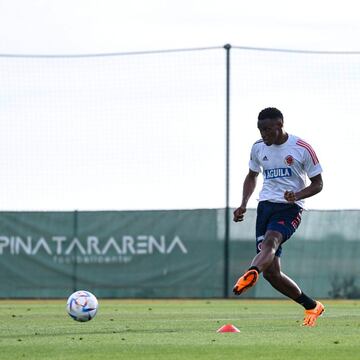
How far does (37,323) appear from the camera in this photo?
13492mm

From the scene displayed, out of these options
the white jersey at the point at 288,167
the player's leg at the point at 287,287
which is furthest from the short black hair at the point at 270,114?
the player's leg at the point at 287,287

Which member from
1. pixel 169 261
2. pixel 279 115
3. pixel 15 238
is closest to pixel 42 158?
pixel 15 238

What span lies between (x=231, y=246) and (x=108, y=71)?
4537mm

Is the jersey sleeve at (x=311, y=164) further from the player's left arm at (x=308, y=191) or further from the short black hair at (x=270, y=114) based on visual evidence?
the short black hair at (x=270, y=114)

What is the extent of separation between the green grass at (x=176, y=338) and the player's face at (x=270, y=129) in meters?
1.87

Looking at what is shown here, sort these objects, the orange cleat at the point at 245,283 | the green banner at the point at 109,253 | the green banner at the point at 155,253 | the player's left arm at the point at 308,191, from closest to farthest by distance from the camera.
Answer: the orange cleat at the point at 245,283 → the player's left arm at the point at 308,191 → the green banner at the point at 155,253 → the green banner at the point at 109,253

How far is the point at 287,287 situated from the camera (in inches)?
496

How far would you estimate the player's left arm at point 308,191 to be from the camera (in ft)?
39.4

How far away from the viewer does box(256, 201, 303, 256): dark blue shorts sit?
40.4ft

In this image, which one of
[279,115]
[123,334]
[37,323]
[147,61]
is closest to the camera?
[123,334]

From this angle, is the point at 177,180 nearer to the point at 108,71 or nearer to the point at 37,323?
the point at 108,71

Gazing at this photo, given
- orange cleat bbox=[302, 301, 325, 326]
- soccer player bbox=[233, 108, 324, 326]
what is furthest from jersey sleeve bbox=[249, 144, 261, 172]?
orange cleat bbox=[302, 301, 325, 326]

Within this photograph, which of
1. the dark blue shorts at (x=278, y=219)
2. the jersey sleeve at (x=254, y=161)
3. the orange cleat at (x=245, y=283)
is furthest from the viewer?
the jersey sleeve at (x=254, y=161)

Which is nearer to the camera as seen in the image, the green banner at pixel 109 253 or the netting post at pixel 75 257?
the green banner at pixel 109 253
